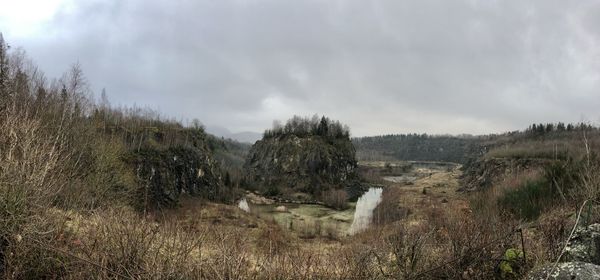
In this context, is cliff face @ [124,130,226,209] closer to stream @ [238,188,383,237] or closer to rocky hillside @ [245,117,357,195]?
stream @ [238,188,383,237]

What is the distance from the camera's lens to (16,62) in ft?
156

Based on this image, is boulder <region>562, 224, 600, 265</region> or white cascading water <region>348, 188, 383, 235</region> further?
white cascading water <region>348, 188, 383, 235</region>

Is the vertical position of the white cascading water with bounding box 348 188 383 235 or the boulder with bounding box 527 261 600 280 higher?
the boulder with bounding box 527 261 600 280

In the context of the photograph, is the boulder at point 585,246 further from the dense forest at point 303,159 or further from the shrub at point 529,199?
the dense forest at point 303,159

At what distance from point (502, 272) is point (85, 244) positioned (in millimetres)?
9383

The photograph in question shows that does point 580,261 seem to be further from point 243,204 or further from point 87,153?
point 243,204

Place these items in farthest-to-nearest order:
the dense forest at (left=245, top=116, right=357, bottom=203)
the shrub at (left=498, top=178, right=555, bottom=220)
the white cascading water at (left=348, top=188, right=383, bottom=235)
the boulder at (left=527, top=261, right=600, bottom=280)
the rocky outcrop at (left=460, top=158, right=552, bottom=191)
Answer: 1. the dense forest at (left=245, top=116, right=357, bottom=203)
2. the rocky outcrop at (left=460, top=158, right=552, bottom=191)
3. the white cascading water at (left=348, top=188, right=383, bottom=235)
4. the shrub at (left=498, top=178, right=555, bottom=220)
5. the boulder at (left=527, top=261, right=600, bottom=280)

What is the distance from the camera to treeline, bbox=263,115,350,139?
181625 mm

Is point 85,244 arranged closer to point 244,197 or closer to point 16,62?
point 16,62

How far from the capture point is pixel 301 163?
15912cm

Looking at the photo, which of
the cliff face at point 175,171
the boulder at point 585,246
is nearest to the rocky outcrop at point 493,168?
the cliff face at point 175,171

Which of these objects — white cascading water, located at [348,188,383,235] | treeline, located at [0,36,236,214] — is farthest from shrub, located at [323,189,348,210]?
treeline, located at [0,36,236,214]

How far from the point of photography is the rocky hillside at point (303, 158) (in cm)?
15200

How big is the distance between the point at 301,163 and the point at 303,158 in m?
3.20
